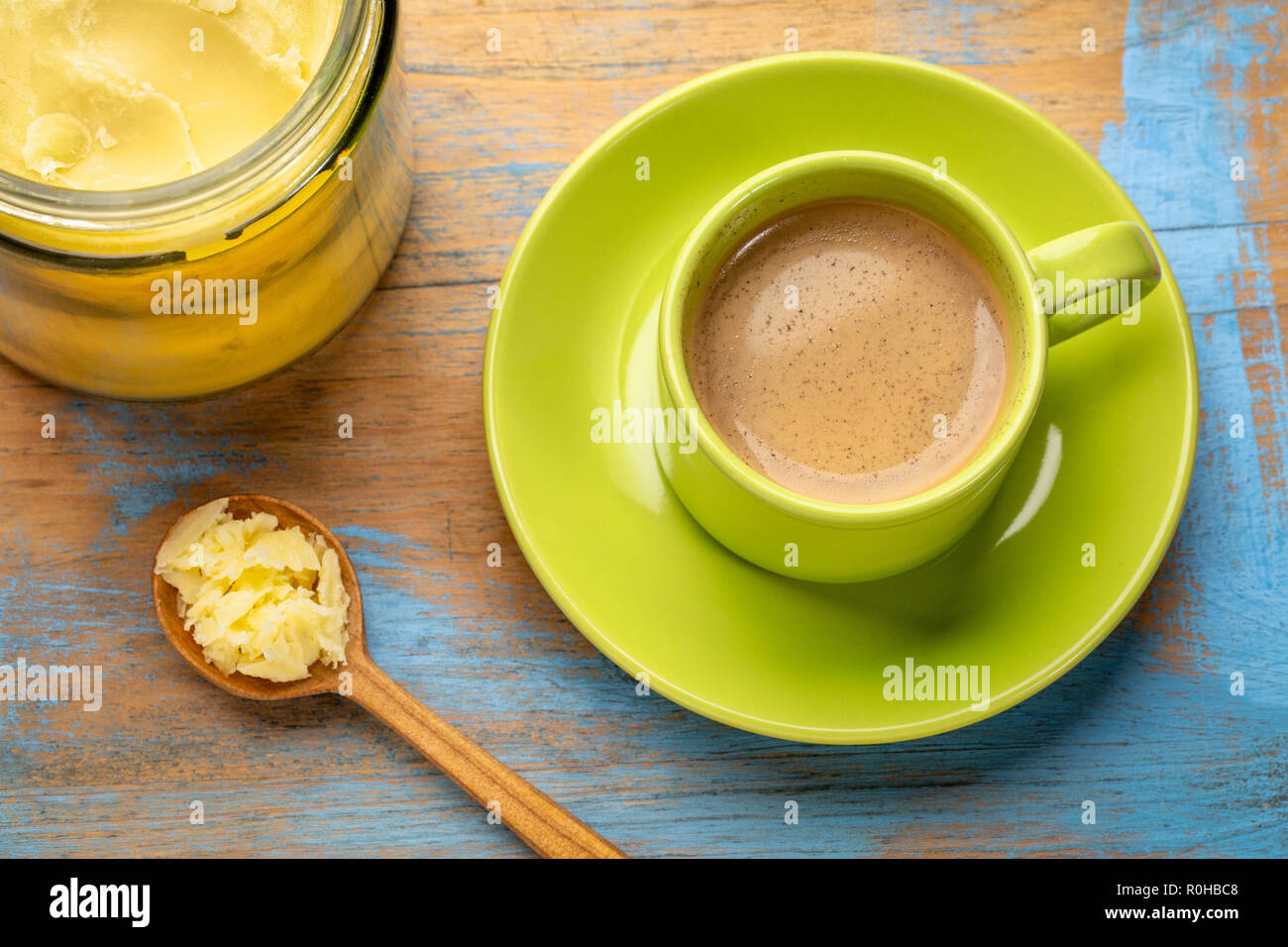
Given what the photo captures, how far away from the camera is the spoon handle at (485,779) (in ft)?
3.57

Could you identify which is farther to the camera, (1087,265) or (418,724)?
(418,724)

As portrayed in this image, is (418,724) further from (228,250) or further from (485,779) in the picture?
(228,250)

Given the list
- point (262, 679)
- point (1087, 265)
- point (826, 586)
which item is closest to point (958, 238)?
point (1087, 265)

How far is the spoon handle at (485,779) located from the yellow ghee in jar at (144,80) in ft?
1.70

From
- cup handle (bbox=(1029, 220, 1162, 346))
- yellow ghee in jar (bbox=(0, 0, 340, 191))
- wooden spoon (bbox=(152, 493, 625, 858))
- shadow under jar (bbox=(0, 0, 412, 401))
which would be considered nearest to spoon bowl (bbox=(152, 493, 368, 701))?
wooden spoon (bbox=(152, 493, 625, 858))

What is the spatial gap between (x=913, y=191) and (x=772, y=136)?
0.16 m

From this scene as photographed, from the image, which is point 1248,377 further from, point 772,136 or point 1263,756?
point 772,136

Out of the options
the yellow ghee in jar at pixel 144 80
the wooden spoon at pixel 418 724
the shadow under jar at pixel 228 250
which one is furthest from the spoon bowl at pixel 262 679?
the yellow ghee in jar at pixel 144 80

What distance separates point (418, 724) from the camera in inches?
43.1

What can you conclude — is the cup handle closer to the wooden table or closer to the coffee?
the coffee

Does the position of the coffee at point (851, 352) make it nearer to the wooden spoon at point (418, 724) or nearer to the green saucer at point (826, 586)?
the green saucer at point (826, 586)

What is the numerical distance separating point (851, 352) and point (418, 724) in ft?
1.79
